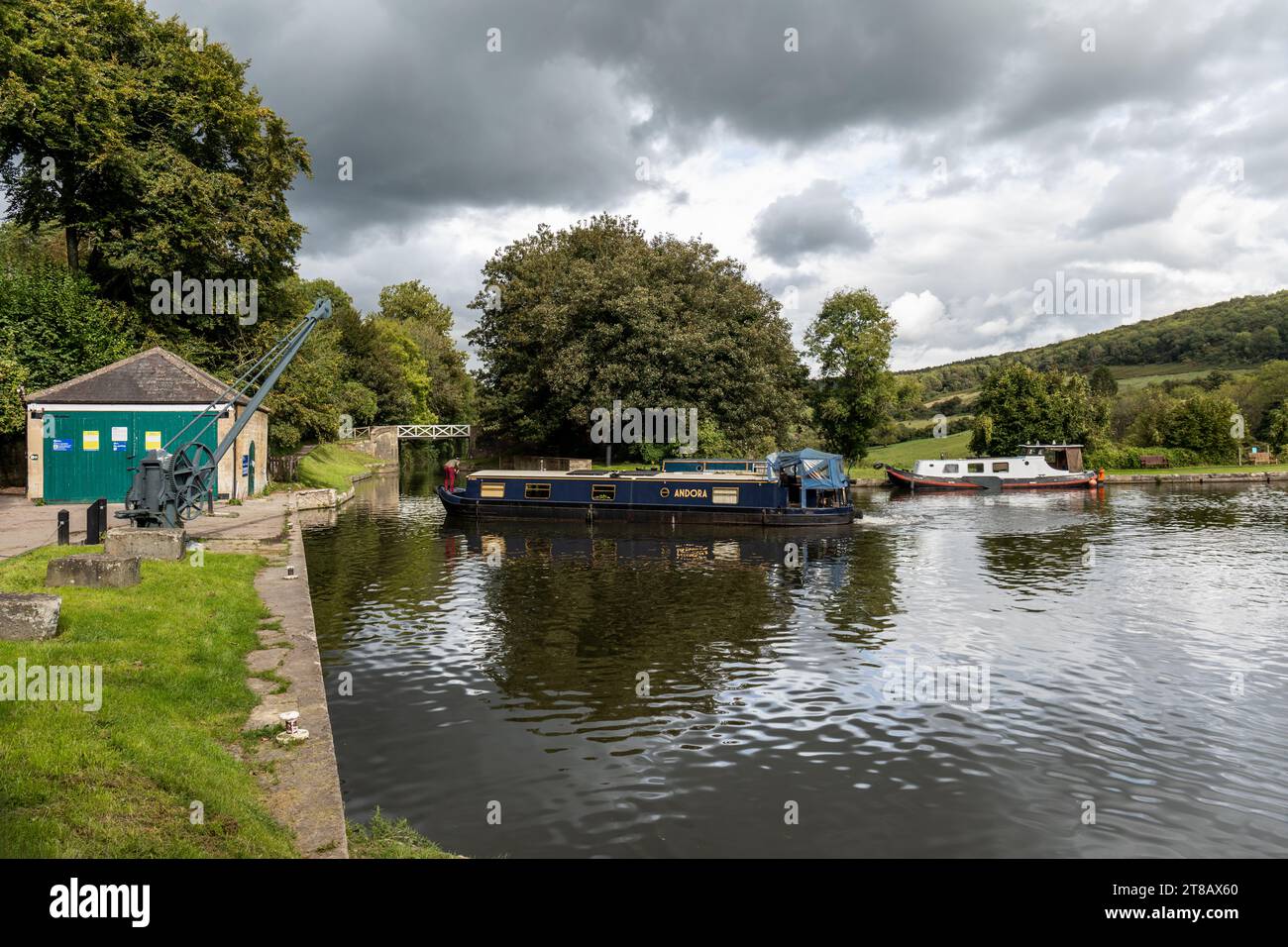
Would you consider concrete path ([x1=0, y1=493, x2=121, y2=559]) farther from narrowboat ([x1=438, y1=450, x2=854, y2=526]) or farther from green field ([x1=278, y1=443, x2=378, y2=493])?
narrowboat ([x1=438, y1=450, x2=854, y2=526])

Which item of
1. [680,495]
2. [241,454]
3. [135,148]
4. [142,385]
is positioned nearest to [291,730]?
[680,495]

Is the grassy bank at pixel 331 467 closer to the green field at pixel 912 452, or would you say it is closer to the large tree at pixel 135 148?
the large tree at pixel 135 148

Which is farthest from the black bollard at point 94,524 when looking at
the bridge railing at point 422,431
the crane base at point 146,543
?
the bridge railing at point 422,431

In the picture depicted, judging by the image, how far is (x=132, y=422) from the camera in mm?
28141

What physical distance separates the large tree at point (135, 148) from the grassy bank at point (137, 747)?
2917cm

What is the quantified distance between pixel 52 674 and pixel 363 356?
71831 millimetres

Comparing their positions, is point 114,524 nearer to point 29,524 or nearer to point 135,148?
point 29,524

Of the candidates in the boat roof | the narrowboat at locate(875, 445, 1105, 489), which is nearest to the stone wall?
the boat roof

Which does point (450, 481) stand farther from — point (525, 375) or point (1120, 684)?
point (1120, 684)

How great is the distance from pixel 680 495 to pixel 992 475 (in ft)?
100

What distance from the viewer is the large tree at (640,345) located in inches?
1807

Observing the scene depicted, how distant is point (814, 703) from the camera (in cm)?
1110

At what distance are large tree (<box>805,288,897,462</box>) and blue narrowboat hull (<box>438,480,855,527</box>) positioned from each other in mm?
32955
